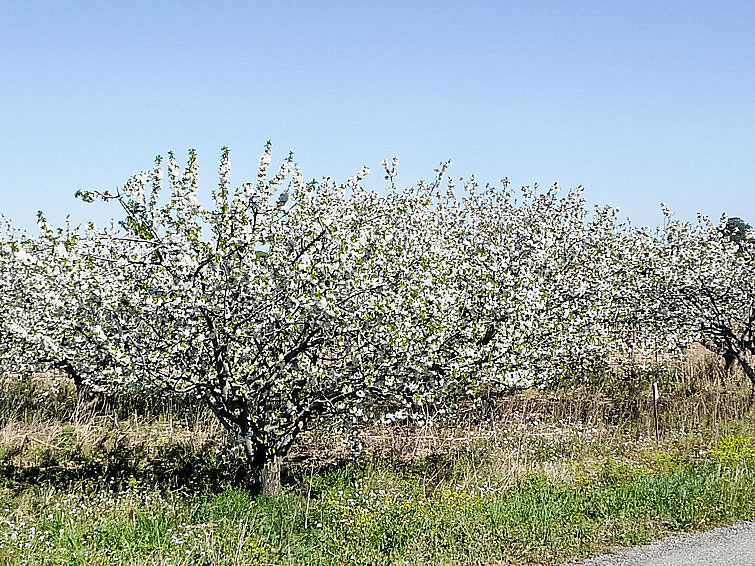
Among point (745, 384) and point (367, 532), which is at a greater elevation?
point (745, 384)

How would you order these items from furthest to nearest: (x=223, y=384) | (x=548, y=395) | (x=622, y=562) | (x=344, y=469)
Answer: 1. (x=548, y=395)
2. (x=344, y=469)
3. (x=223, y=384)
4. (x=622, y=562)

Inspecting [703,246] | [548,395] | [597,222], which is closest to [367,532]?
[548,395]

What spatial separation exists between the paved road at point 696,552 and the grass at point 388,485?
0.70 ft

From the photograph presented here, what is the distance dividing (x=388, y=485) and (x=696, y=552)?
156 inches

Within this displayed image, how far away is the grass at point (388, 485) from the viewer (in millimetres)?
6703

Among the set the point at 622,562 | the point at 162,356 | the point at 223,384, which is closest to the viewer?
the point at 622,562

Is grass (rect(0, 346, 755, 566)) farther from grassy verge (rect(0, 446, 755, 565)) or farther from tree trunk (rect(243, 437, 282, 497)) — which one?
tree trunk (rect(243, 437, 282, 497))

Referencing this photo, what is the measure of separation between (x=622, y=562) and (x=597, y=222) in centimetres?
978

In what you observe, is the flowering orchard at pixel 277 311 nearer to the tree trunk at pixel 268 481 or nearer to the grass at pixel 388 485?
the tree trunk at pixel 268 481

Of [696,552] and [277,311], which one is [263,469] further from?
[696,552]

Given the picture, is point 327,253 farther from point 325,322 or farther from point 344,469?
point 344,469

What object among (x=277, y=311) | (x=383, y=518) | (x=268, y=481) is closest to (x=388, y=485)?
(x=268, y=481)

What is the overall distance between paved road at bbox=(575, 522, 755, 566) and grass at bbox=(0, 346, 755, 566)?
0.21 m

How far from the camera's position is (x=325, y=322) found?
761 cm
